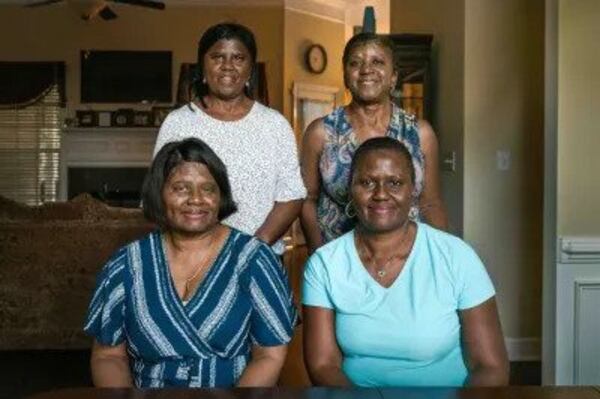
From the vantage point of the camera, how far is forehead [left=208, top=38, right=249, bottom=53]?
7.35ft

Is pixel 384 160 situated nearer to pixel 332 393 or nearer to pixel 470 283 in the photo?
pixel 470 283

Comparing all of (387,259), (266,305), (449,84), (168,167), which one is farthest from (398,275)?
(449,84)

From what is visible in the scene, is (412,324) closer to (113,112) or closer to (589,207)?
(589,207)

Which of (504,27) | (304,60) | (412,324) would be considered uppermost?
(304,60)

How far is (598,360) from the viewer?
327cm

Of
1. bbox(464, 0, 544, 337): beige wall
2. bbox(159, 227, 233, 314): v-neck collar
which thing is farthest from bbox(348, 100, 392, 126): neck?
bbox(464, 0, 544, 337): beige wall

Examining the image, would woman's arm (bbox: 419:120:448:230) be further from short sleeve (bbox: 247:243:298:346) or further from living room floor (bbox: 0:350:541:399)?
living room floor (bbox: 0:350:541:399)

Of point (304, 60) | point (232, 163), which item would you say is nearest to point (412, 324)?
point (232, 163)

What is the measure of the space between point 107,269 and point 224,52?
0.76m

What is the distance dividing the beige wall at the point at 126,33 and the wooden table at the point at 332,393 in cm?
861

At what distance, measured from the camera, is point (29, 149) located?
32.6 ft

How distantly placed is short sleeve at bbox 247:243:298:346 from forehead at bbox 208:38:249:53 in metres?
0.70

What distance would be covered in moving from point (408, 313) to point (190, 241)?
1.62 ft

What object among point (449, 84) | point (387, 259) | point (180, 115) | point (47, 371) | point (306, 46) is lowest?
point (47, 371)
